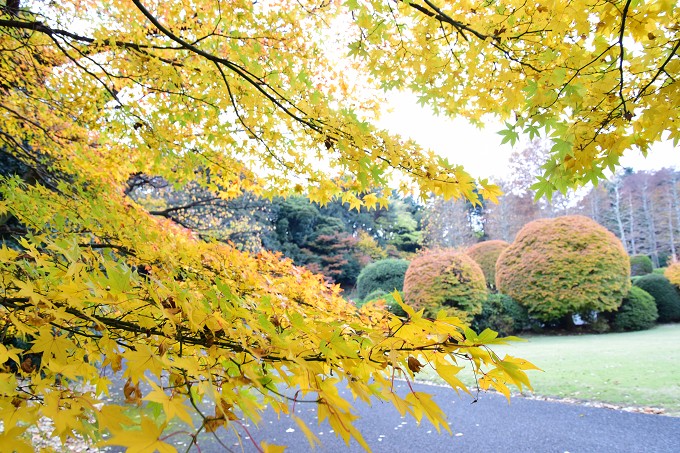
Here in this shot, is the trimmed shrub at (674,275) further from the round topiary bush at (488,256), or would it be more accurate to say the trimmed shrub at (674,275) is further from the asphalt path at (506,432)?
the asphalt path at (506,432)

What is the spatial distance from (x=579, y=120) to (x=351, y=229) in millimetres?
21809

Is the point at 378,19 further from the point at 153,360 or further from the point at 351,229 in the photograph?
the point at 351,229

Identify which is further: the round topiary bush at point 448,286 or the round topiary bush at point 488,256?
the round topiary bush at point 488,256

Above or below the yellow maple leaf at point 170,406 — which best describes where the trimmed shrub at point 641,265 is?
above

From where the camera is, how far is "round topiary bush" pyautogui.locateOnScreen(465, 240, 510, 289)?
13.5 meters

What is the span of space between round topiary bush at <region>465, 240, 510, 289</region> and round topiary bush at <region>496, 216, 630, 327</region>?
237 centimetres

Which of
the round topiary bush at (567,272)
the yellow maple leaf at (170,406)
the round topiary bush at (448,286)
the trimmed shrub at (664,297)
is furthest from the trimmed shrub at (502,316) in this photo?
the yellow maple leaf at (170,406)

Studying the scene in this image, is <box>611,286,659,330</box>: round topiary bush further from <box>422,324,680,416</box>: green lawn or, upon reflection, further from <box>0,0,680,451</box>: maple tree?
<box>0,0,680,451</box>: maple tree

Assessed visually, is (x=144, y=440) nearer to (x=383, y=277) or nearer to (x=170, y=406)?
(x=170, y=406)

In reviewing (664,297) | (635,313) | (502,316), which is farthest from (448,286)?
(664,297)

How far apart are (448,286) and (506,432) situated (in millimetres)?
6429

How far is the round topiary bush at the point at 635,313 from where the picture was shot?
33.8ft

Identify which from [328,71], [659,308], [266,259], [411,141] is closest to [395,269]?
[659,308]

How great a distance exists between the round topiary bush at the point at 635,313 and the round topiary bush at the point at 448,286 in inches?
138
